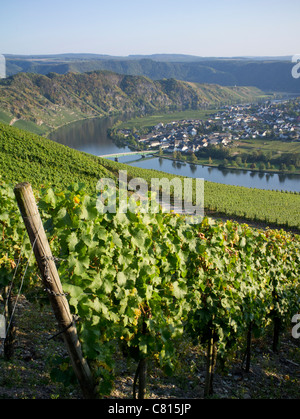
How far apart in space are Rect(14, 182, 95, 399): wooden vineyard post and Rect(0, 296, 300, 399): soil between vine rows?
0.95 metres

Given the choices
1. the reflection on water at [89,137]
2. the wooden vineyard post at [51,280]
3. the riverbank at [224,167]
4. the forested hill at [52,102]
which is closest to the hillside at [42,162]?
the wooden vineyard post at [51,280]

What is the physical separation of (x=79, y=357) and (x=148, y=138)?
116 meters

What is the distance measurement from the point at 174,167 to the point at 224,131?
50.0 metres

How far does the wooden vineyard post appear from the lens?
8.14 feet

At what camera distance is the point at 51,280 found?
2.77 meters

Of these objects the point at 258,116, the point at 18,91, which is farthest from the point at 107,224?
the point at 18,91

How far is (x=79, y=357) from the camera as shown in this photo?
10.3 ft

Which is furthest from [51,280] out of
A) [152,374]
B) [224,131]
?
[224,131]

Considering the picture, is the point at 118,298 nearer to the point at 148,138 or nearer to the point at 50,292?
the point at 50,292

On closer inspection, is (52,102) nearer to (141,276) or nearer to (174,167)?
(174,167)

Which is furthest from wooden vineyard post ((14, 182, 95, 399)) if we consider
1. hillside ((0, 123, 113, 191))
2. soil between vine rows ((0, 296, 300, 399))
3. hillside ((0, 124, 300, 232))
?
hillside ((0, 123, 113, 191))

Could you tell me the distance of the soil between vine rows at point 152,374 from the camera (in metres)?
4.49

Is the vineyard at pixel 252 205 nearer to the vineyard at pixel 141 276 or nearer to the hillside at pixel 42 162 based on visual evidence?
the hillside at pixel 42 162

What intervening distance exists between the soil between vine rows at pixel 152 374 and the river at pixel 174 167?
58151 mm
